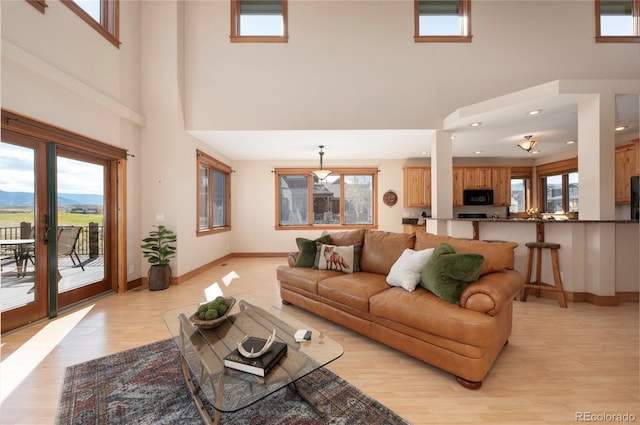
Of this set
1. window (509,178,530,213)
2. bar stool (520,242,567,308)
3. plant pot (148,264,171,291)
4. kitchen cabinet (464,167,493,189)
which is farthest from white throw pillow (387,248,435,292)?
window (509,178,530,213)

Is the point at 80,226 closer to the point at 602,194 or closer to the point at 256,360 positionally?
the point at 256,360

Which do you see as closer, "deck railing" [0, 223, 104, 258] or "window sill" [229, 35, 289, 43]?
"deck railing" [0, 223, 104, 258]

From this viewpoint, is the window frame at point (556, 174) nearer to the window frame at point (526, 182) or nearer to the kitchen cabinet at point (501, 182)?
the window frame at point (526, 182)

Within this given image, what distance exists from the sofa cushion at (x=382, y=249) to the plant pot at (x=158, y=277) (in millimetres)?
3090

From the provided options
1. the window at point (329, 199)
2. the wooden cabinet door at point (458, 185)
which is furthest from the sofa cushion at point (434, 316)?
the wooden cabinet door at point (458, 185)

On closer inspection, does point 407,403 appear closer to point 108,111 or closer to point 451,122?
point 451,122

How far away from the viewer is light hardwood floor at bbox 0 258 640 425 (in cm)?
159

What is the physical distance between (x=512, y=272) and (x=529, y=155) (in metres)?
6.31

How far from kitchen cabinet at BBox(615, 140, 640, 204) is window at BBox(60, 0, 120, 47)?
361 inches

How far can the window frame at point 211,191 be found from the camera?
4.96 meters

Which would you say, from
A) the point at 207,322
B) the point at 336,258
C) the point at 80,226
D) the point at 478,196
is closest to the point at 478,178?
the point at 478,196

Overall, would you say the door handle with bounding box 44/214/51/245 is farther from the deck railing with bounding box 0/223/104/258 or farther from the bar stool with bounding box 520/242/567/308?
the bar stool with bounding box 520/242/567/308

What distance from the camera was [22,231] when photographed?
2.76 m

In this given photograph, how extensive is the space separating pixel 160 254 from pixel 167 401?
291cm
